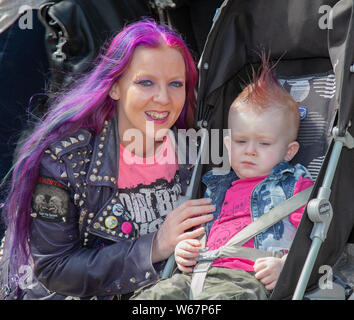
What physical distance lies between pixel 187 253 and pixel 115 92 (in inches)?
34.8

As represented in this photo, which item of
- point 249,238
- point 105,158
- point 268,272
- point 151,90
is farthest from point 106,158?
point 268,272

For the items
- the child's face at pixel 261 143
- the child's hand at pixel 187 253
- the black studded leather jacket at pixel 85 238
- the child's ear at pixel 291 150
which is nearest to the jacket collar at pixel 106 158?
the black studded leather jacket at pixel 85 238

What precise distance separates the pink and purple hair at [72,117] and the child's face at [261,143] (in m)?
0.54

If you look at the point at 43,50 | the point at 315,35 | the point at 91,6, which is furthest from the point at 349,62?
the point at 43,50

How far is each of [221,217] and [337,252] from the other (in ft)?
1.69

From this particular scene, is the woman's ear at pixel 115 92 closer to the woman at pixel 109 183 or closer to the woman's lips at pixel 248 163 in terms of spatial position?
the woman at pixel 109 183

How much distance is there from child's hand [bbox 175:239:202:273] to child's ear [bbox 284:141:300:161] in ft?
1.82

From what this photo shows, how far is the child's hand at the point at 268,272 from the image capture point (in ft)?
8.19

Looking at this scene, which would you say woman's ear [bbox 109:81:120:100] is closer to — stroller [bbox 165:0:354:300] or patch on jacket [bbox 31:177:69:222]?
stroller [bbox 165:0:354:300]

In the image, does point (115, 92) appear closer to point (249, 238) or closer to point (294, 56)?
point (294, 56)

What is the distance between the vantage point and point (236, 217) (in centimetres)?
281

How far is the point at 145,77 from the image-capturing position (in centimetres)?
302

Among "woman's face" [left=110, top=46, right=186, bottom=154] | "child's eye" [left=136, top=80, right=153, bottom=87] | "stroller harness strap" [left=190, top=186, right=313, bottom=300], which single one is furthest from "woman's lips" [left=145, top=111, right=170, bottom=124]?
"stroller harness strap" [left=190, top=186, right=313, bottom=300]
